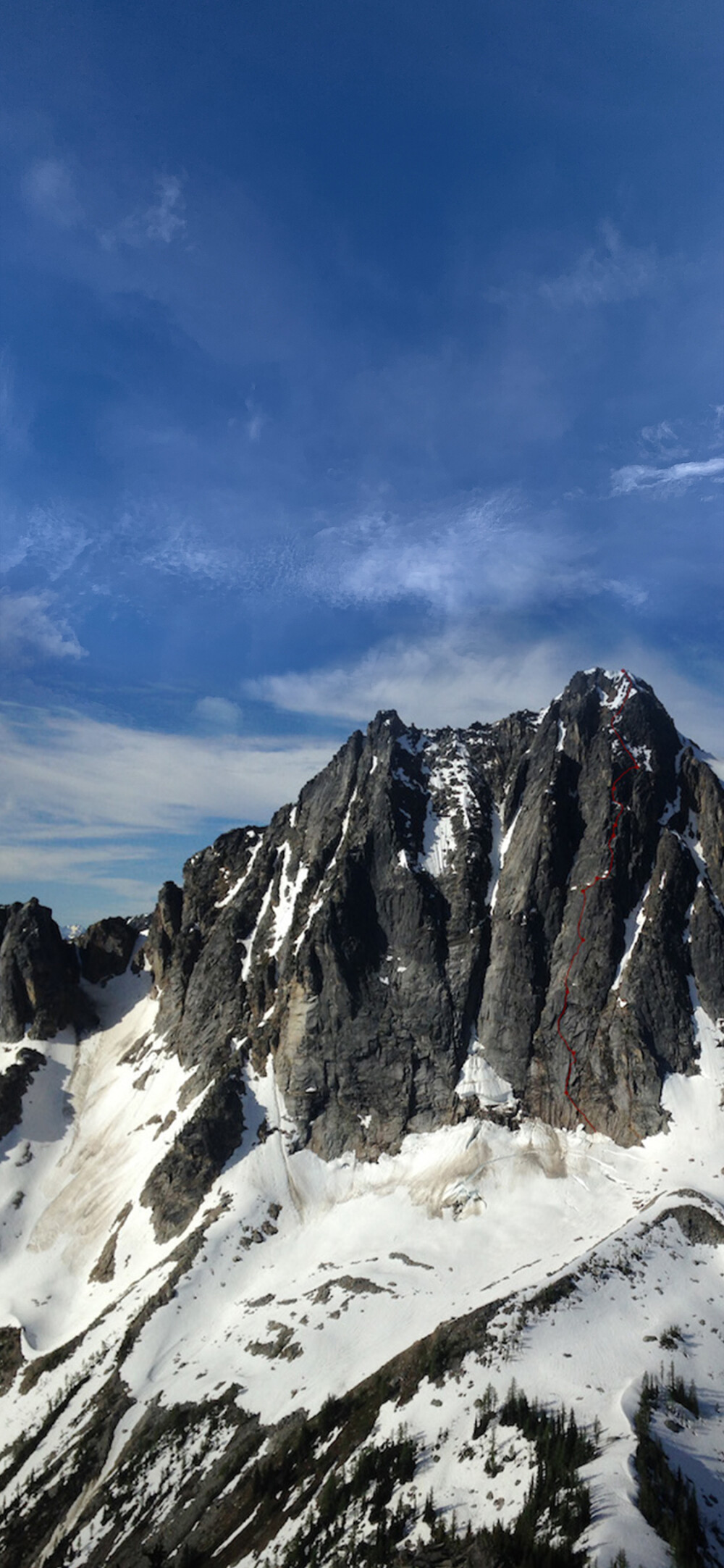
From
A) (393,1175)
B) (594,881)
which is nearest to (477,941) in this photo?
(594,881)

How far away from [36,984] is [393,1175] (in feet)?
198

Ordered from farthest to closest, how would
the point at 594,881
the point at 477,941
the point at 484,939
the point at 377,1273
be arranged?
1. the point at 484,939
2. the point at 477,941
3. the point at 594,881
4. the point at 377,1273

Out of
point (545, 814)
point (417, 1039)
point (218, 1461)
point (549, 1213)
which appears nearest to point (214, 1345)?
point (218, 1461)

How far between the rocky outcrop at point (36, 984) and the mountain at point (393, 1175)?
0.44 meters

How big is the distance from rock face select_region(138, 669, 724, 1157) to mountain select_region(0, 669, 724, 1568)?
39 cm

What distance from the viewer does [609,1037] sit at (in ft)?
245

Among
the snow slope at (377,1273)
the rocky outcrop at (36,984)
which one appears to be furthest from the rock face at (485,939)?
the rocky outcrop at (36,984)

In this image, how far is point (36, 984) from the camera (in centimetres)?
10856

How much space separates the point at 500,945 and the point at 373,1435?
168 ft

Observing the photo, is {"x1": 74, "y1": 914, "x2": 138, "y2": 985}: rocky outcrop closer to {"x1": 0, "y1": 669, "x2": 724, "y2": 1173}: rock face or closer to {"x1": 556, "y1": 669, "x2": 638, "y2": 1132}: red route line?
{"x1": 0, "y1": 669, "x2": 724, "y2": 1173}: rock face

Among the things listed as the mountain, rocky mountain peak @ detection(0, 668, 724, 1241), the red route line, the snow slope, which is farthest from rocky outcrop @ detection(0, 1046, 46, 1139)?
the red route line

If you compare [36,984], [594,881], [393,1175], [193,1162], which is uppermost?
[594,881]

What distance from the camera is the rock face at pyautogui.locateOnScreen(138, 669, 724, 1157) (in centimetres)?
7650

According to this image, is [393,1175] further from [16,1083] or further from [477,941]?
[16,1083]
